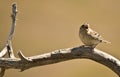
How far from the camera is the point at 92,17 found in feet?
16.3

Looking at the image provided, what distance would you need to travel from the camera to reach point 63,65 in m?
4.62

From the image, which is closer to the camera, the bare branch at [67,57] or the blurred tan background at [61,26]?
the bare branch at [67,57]

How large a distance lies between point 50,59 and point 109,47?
2.52 meters

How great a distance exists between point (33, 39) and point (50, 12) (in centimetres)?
37

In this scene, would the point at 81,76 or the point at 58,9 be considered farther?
the point at 58,9

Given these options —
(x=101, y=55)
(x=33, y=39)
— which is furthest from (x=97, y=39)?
(x=33, y=39)

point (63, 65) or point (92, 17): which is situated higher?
point (92, 17)

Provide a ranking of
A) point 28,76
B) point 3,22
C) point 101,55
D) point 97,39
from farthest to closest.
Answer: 1. point 3,22
2. point 28,76
3. point 97,39
4. point 101,55

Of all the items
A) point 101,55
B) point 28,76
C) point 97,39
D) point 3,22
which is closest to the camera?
point 101,55

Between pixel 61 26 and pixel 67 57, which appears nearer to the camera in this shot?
pixel 67 57

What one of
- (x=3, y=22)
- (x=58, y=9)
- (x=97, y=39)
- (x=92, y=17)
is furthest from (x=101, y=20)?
(x=97, y=39)

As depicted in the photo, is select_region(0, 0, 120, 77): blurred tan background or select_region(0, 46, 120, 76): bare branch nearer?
select_region(0, 46, 120, 76): bare branch

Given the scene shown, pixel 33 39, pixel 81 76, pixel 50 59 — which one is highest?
pixel 50 59

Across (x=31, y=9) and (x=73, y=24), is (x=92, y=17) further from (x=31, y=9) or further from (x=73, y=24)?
(x=31, y=9)
